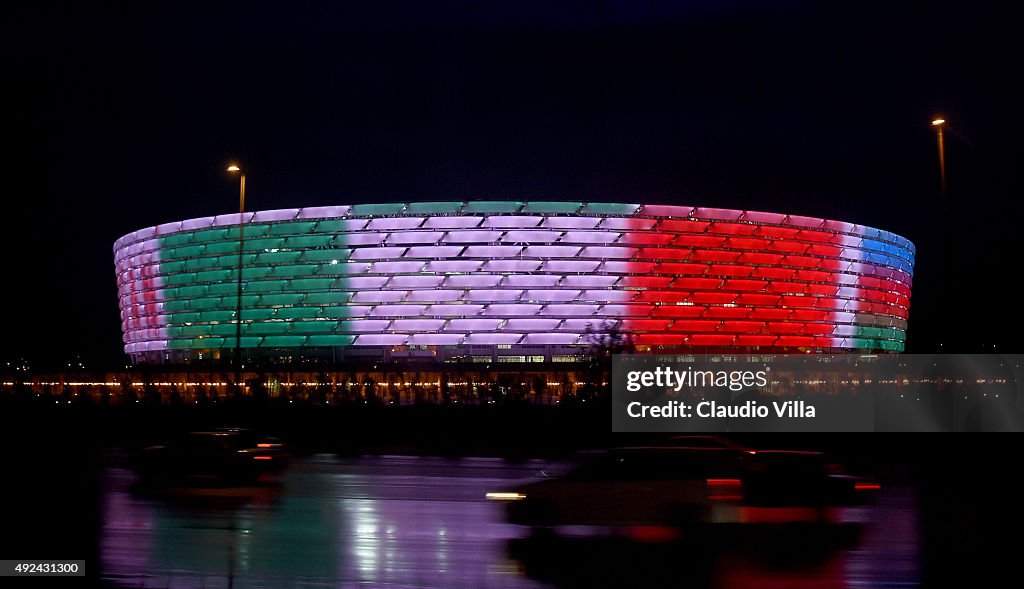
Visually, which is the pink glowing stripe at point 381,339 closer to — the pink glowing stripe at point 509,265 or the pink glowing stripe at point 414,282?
the pink glowing stripe at point 414,282

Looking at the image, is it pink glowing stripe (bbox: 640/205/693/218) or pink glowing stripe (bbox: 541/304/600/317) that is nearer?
pink glowing stripe (bbox: 541/304/600/317)

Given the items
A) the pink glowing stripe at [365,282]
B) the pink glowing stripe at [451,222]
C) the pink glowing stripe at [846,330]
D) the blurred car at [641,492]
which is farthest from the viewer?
the pink glowing stripe at [846,330]

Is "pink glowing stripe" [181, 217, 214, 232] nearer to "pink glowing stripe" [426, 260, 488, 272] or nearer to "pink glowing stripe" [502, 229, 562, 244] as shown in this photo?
"pink glowing stripe" [426, 260, 488, 272]

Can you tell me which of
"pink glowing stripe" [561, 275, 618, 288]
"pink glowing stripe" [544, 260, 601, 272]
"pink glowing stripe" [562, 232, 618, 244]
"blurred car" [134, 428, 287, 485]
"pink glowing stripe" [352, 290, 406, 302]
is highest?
"pink glowing stripe" [562, 232, 618, 244]

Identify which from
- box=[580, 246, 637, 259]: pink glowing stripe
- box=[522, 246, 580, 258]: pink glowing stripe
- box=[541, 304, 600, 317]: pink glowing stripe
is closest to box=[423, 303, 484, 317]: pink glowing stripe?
box=[541, 304, 600, 317]: pink glowing stripe

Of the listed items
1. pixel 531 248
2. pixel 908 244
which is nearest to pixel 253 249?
pixel 531 248

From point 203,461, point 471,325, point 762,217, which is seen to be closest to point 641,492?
point 203,461

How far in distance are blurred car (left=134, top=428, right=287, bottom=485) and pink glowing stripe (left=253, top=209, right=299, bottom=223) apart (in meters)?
67.9

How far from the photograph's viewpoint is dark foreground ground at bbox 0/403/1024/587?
444 inches

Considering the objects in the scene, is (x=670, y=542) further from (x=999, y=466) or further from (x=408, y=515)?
(x=999, y=466)

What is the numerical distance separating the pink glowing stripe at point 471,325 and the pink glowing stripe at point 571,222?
9338 mm

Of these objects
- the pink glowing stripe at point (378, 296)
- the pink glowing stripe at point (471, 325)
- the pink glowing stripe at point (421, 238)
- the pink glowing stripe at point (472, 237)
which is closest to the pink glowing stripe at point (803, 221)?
the pink glowing stripe at point (472, 237)

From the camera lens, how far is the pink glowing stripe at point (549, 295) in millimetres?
84312

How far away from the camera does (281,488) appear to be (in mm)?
20453
